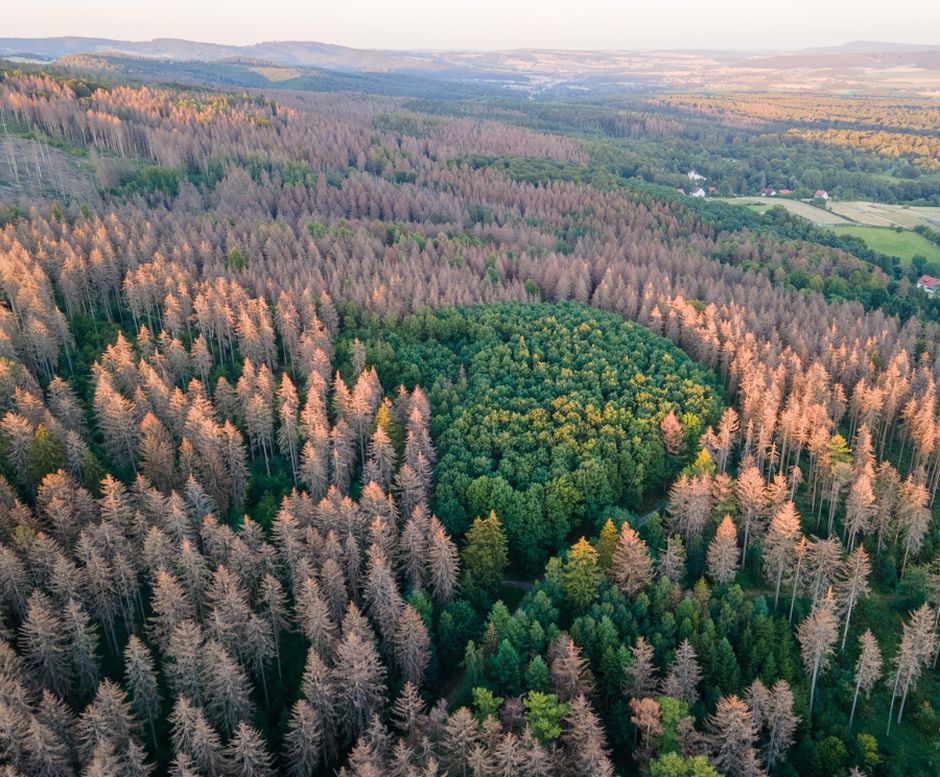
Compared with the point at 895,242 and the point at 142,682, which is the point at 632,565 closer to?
the point at 142,682

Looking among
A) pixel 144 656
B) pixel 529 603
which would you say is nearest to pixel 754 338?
pixel 529 603

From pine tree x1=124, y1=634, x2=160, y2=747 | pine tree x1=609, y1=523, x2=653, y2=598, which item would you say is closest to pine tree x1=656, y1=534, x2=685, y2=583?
pine tree x1=609, y1=523, x2=653, y2=598

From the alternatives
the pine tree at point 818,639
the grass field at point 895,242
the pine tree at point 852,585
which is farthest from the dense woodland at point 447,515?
the grass field at point 895,242

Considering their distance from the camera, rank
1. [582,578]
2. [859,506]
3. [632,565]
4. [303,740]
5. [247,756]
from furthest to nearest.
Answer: [859,506], [582,578], [632,565], [303,740], [247,756]

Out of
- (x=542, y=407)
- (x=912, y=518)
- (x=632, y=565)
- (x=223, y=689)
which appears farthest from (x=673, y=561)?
(x=223, y=689)

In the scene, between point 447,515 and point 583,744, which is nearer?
point 583,744

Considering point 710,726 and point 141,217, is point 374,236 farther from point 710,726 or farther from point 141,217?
point 710,726
